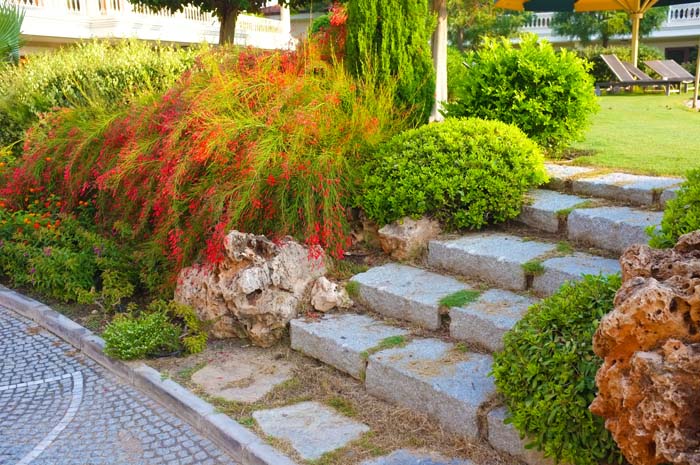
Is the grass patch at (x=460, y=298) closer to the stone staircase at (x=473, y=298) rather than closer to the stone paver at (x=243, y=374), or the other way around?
the stone staircase at (x=473, y=298)

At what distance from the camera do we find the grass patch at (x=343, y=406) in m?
3.79

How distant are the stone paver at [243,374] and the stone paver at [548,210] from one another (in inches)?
85.5

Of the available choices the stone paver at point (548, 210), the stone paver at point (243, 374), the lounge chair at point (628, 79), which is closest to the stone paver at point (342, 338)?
the stone paver at point (243, 374)

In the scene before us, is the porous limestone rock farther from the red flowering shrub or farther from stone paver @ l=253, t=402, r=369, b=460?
the red flowering shrub

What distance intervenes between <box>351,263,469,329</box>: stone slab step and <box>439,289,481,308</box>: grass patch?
0.05m

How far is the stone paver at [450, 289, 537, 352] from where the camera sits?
3.84 metres

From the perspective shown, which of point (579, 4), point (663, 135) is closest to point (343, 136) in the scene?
point (663, 135)

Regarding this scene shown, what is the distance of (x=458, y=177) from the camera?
500 centimetres

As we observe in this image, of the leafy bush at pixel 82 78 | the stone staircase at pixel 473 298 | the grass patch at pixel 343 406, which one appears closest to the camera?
the stone staircase at pixel 473 298

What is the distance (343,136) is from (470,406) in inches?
113

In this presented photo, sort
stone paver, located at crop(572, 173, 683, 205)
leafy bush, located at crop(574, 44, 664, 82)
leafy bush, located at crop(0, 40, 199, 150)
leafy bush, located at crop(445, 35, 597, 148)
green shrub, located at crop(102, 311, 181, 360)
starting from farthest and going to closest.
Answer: leafy bush, located at crop(574, 44, 664, 82) < leafy bush, located at crop(0, 40, 199, 150) < leafy bush, located at crop(445, 35, 597, 148) < stone paver, located at crop(572, 173, 683, 205) < green shrub, located at crop(102, 311, 181, 360)

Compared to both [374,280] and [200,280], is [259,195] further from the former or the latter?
[374,280]

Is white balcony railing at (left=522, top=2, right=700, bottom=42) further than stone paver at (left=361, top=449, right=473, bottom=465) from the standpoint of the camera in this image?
Yes

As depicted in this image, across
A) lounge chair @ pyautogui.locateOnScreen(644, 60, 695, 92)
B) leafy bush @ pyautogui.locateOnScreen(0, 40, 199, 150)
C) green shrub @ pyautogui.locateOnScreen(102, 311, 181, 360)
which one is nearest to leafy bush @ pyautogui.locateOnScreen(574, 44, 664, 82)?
lounge chair @ pyautogui.locateOnScreen(644, 60, 695, 92)
